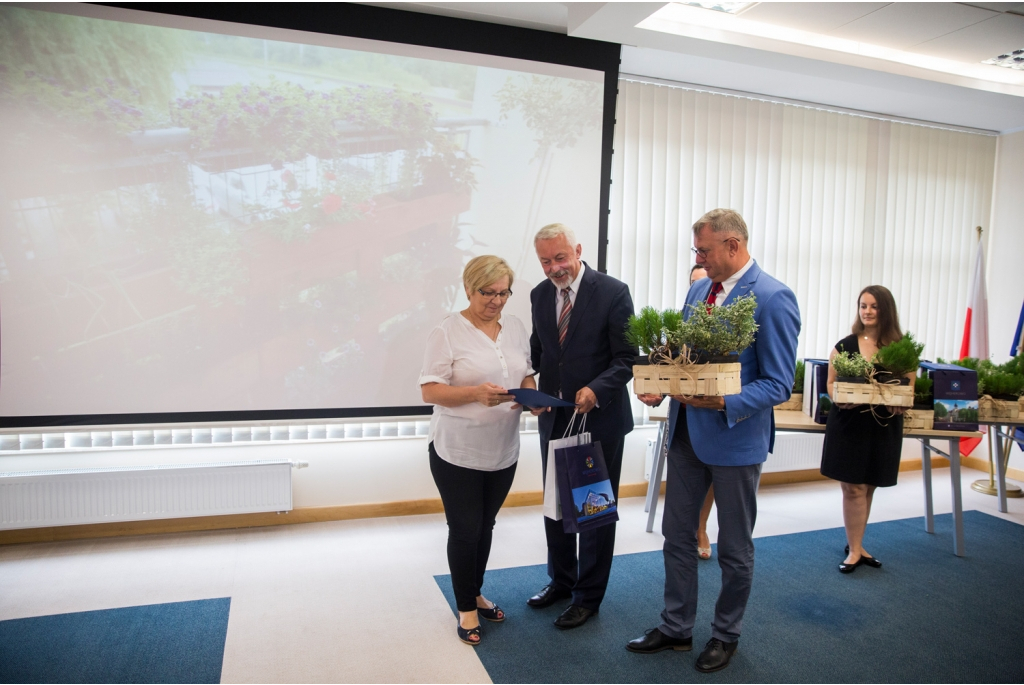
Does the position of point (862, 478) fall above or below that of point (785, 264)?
below

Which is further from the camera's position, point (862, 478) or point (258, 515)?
point (258, 515)

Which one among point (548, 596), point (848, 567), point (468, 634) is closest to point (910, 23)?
point (848, 567)

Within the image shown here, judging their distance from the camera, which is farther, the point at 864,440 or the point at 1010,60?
the point at 1010,60

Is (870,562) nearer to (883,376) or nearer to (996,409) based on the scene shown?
(883,376)

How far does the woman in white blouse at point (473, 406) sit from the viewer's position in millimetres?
2559

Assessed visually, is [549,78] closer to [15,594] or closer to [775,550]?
[775,550]

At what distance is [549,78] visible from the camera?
13.8ft

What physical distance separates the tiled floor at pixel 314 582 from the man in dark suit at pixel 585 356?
0.43 metres

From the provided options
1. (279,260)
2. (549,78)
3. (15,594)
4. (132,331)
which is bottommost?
(15,594)

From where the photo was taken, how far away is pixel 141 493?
12.5ft

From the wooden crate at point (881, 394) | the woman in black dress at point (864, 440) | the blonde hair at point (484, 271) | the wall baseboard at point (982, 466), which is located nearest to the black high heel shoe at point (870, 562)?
the woman in black dress at point (864, 440)

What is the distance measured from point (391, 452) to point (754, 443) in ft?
8.44

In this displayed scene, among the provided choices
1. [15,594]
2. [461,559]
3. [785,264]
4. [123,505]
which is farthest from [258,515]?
[785,264]

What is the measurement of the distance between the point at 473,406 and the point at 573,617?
1058 millimetres
